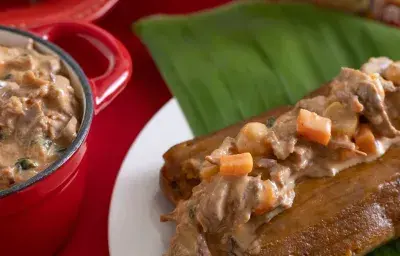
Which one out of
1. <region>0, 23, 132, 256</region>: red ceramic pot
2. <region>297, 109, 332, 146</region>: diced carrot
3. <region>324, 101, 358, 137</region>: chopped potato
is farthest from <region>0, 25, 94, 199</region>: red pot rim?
<region>324, 101, 358, 137</region>: chopped potato

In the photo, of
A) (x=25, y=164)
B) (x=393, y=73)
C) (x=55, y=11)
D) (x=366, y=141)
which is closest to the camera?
(x=25, y=164)

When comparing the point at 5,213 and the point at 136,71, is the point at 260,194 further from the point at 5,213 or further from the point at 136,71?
the point at 136,71

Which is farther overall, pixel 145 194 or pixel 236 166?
pixel 145 194

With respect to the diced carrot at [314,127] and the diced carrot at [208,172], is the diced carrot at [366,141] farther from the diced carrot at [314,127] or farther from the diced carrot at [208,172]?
the diced carrot at [208,172]

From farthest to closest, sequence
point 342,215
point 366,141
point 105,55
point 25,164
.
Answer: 1. point 105,55
2. point 366,141
3. point 342,215
4. point 25,164

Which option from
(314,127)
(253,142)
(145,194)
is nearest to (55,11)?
(145,194)

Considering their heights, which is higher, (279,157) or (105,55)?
(105,55)

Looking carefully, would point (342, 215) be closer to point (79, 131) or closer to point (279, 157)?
point (279, 157)
